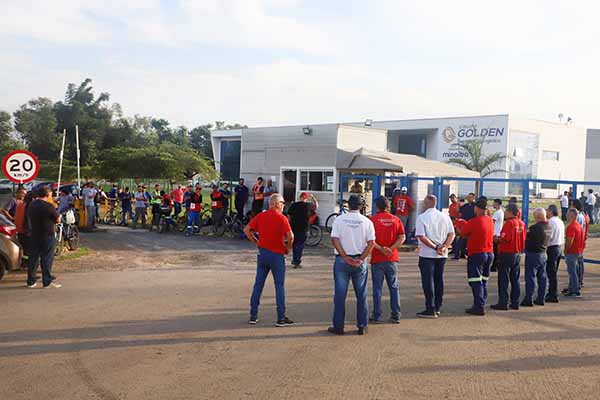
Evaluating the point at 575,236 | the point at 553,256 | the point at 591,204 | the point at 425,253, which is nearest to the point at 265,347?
the point at 425,253

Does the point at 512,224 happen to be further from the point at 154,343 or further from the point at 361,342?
the point at 154,343

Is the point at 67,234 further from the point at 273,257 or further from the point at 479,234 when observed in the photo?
the point at 479,234

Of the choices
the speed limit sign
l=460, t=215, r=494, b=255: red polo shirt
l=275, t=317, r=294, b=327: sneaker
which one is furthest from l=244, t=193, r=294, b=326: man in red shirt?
the speed limit sign

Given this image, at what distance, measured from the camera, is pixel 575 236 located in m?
10.6

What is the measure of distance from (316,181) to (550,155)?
41.3 meters

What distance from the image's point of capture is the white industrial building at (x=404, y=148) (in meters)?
20.5

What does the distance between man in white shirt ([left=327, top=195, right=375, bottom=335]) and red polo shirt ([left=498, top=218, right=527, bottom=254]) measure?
282cm

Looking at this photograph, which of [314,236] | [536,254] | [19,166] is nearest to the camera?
[536,254]

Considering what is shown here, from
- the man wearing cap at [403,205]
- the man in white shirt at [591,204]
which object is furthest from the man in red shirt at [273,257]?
the man in white shirt at [591,204]

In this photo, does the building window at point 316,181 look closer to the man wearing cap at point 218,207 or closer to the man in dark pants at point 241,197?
the man in dark pants at point 241,197

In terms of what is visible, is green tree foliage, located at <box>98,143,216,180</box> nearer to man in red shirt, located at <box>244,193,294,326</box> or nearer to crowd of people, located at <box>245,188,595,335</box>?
crowd of people, located at <box>245,188,595,335</box>

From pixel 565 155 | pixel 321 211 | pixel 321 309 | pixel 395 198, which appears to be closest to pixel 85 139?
pixel 321 211

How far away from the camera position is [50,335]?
24.5ft

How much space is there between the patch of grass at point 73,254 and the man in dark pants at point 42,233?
3.54m
